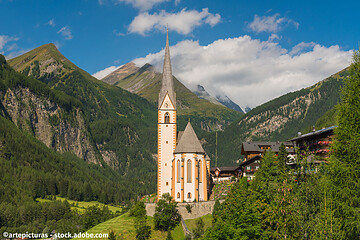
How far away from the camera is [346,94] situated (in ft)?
85.1

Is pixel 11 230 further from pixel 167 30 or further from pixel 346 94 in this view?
pixel 346 94

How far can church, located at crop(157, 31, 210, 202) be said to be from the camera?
10288cm

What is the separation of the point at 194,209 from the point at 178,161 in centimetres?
1534

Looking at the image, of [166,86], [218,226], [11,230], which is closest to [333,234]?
[218,226]

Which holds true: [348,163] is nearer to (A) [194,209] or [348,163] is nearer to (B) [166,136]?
(A) [194,209]

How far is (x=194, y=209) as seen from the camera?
95.4 meters

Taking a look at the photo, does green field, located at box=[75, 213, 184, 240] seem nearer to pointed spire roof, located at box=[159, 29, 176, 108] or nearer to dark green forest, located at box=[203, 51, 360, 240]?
pointed spire roof, located at box=[159, 29, 176, 108]

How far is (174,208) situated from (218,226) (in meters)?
43.7

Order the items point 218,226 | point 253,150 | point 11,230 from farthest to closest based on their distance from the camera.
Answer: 1. point 11,230
2. point 253,150
3. point 218,226

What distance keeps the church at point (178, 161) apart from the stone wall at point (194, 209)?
5296 millimetres

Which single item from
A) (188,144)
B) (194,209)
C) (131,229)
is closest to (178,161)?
(188,144)

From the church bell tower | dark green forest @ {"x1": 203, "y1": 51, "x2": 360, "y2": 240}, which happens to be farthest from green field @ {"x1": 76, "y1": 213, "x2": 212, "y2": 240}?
dark green forest @ {"x1": 203, "y1": 51, "x2": 360, "y2": 240}

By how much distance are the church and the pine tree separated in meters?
78.5

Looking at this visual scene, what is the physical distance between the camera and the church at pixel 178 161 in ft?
338
